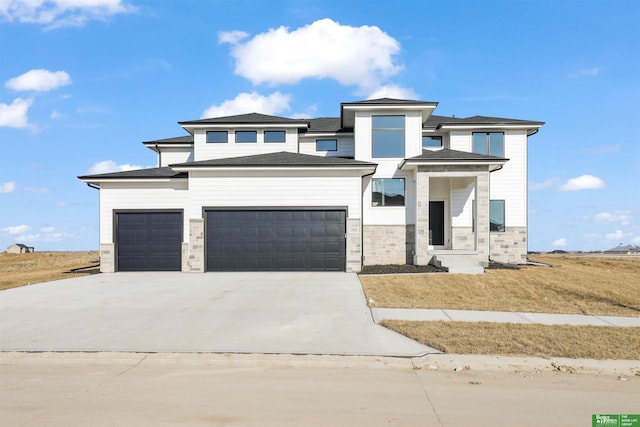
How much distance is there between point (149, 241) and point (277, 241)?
6.39m

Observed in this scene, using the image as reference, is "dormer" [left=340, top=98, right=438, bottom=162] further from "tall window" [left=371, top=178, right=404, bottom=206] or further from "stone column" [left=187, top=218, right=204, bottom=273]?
"stone column" [left=187, top=218, right=204, bottom=273]

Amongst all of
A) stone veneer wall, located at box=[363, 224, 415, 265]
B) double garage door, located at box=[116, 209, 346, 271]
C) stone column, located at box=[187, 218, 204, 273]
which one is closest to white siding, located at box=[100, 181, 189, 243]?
stone column, located at box=[187, 218, 204, 273]

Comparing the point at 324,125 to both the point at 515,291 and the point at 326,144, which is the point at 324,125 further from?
the point at 515,291

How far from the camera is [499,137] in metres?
23.2

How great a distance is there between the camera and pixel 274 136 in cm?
2298

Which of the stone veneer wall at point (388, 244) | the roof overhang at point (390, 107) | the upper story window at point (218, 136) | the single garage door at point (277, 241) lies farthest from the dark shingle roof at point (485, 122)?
the upper story window at point (218, 136)

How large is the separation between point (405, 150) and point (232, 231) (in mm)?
9294

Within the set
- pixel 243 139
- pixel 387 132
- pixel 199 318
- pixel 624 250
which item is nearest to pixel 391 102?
pixel 387 132

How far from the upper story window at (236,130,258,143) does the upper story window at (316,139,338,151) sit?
353 cm

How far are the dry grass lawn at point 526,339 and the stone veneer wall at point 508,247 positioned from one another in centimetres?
1413

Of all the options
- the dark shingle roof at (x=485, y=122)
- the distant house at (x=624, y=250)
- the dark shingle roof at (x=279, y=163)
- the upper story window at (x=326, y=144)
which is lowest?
the distant house at (x=624, y=250)

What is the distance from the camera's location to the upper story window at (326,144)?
936 inches

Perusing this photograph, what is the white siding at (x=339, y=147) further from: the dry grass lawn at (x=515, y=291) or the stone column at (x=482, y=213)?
the dry grass lawn at (x=515, y=291)

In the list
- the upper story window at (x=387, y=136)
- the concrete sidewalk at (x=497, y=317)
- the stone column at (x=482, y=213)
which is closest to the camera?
the concrete sidewalk at (x=497, y=317)
